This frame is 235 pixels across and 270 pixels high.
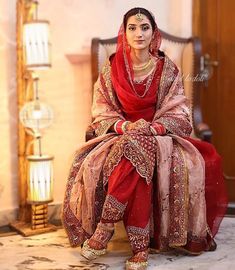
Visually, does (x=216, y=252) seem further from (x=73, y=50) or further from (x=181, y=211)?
(x=73, y=50)

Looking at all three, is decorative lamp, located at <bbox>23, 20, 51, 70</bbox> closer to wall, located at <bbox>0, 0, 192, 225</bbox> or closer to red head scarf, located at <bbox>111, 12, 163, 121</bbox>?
wall, located at <bbox>0, 0, 192, 225</bbox>

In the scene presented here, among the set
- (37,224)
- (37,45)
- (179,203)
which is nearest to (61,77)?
(37,45)

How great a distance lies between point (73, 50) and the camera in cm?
327

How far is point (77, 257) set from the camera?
2.54 metres

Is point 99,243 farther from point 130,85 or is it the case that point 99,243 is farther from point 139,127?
point 130,85

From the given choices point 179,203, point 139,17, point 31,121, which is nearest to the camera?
point 179,203

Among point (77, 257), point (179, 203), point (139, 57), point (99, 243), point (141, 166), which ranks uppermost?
point (139, 57)

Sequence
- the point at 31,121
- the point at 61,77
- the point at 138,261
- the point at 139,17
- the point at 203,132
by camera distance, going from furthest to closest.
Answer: the point at 61,77 < the point at 31,121 < the point at 203,132 < the point at 139,17 < the point at 138,261

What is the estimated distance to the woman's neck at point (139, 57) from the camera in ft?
8.79

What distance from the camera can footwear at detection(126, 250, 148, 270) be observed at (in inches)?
91.4

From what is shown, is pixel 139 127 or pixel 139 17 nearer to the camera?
pixel 139 127

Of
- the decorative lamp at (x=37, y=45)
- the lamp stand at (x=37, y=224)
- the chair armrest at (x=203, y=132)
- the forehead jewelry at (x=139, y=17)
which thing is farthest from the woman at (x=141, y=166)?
the lamp stand at (x=37, y=224)

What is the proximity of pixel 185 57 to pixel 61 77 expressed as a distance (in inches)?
32.7

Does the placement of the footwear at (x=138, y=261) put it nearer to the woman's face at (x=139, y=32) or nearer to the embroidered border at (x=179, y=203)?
the embroidered border at (x=179, y=203)
